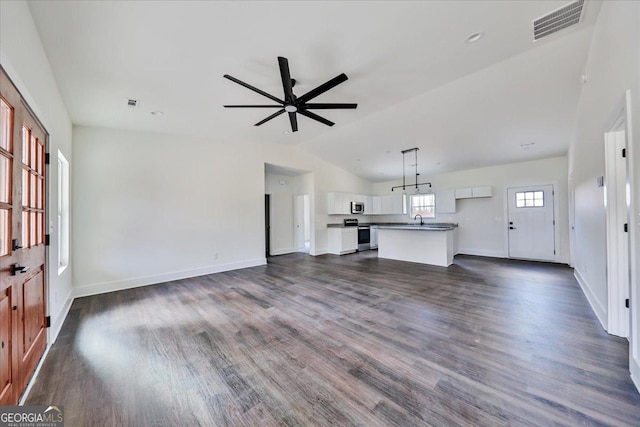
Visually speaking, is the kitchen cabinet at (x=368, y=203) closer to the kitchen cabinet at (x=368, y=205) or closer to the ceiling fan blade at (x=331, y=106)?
the kitchen cabinet at (x=368, y=205)

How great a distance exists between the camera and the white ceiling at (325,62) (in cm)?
220

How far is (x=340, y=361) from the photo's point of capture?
2104mm

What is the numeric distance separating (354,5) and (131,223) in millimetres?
4883

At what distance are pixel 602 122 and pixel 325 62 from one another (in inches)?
123

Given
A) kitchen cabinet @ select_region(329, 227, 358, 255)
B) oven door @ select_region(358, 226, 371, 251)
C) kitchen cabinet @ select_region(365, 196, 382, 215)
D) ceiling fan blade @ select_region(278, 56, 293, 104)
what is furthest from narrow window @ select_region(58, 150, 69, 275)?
kitchen cabinet @ select_region(365, 196, 382, 215)

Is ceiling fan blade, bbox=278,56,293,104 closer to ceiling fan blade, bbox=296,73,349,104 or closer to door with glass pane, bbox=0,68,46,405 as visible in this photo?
ceiling fan blade, bbox=296,73,349,104

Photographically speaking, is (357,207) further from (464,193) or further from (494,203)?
(494,203)

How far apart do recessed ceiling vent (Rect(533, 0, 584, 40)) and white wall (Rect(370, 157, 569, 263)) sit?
485 centimetres

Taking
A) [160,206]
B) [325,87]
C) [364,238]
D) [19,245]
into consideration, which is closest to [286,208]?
[364,238]

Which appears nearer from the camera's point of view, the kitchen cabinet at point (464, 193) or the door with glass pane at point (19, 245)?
the door with glass pane at point (19, 245)

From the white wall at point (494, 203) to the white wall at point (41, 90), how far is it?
864cm

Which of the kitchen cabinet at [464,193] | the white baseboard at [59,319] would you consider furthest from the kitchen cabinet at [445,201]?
the white baseboard at [59,319]

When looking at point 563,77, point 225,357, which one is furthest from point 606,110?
point 225,357

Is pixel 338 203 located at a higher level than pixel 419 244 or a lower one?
higher
